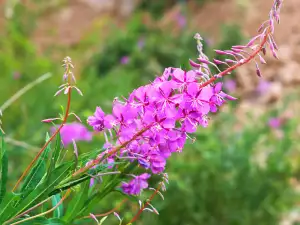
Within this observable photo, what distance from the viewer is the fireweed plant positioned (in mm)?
762

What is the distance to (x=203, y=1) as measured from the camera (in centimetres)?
642

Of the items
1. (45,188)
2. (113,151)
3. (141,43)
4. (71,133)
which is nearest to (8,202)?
(45,188)

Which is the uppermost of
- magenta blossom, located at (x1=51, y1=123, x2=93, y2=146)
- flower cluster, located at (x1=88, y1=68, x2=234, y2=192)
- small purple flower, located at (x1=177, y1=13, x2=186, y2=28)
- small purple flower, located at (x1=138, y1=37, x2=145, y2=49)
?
small purple flower, located at (x1=177, y1=13, x2=186, y2=28)

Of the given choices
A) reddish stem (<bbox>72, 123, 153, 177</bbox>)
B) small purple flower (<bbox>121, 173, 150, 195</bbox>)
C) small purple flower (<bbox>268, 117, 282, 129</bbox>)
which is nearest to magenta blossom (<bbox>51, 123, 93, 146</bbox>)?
small purple flower (<bbox>268, 117, 282, 129</bbox>)

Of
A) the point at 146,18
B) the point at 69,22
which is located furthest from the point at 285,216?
the point at 69,22

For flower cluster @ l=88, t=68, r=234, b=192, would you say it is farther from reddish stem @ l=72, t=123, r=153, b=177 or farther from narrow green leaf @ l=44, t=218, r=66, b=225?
narrow green leaf @ l=44, t=218, r=66, b=225

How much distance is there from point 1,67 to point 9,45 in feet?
1.25

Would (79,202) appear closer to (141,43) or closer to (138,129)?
(138,129)

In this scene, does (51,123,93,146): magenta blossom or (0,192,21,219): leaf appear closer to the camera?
(0,192,21,219): leaf

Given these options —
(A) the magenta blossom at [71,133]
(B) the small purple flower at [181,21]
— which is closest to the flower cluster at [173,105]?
(A) the magenta blossom at [71,133]

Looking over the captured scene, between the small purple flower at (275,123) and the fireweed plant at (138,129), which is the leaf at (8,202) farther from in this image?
the small purple flower at (275,123)

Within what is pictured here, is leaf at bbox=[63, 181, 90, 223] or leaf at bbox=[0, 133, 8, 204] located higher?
leaf at bbox=[0, 133, 8, 204]

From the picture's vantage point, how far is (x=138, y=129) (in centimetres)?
80

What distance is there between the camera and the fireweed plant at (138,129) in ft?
2.50
